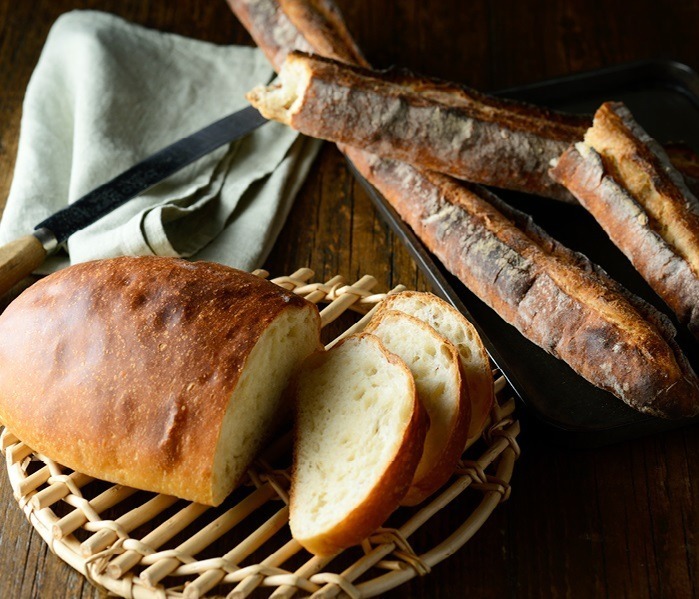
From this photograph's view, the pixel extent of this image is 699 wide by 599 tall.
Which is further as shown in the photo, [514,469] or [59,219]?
[59,219]

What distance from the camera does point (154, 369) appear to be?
6.02ft

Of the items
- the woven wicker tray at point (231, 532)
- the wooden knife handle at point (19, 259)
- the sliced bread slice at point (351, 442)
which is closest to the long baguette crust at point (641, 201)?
the woven wicker tray at point (231, 532)

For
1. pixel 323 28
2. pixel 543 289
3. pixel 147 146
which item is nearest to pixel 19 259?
pixel 147 146

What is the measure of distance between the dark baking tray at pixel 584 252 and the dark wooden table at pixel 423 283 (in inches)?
3.8

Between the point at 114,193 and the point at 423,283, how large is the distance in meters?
0.98

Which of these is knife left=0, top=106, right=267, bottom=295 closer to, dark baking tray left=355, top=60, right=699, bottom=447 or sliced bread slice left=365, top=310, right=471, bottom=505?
dark baking tray left=355, top=60, right=699, bottom=447

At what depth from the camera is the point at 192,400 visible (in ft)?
5.90

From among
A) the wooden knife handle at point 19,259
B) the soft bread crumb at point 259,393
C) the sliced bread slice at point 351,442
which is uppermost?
the wooden knife handle at point 19,259

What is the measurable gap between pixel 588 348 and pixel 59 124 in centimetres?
195

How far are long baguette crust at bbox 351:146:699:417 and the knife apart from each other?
0.54 metres

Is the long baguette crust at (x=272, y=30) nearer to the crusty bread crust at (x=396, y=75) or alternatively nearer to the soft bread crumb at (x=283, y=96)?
the crusty bread crust at (x=396, y=75)

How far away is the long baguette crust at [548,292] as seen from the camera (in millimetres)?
2035

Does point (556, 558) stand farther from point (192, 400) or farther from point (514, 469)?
point (192, 400)

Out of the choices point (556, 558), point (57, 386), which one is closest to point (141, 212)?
point (57, 386)
